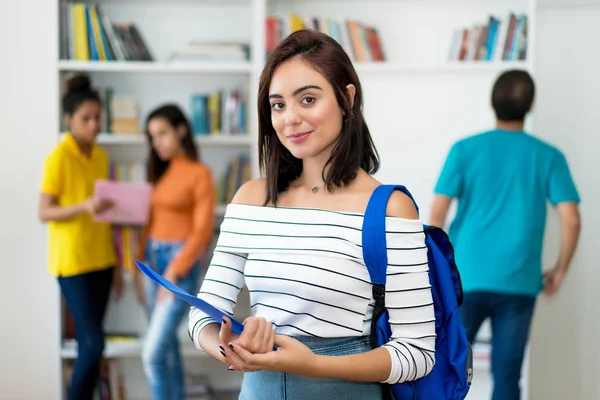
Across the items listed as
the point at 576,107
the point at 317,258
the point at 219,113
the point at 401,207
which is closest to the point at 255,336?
the point at 317,258

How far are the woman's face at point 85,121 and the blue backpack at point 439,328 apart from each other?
2372 mm

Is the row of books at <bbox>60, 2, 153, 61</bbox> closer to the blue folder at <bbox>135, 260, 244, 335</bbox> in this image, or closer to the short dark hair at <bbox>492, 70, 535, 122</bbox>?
the short dark hair at <bbox>492, 70, 535, 122</bbox>

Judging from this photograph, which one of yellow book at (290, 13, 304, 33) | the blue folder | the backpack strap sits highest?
yellow book at (290, 13, 304, 33)

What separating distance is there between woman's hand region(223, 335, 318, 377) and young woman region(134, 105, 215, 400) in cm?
225

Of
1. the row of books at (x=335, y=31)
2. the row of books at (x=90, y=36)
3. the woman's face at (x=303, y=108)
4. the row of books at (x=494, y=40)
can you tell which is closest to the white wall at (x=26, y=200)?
the row of books at (x=90, y=36)

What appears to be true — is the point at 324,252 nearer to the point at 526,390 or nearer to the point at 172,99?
the point at 526,390

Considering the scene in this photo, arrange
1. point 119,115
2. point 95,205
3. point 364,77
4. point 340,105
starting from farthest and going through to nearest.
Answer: point 119,115 → point 364,77 → point 95,205 → point 340,105

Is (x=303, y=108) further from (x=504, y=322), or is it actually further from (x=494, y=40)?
(x=494, y=40)

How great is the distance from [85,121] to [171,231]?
625 millimetres

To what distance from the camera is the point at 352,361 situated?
1.21m

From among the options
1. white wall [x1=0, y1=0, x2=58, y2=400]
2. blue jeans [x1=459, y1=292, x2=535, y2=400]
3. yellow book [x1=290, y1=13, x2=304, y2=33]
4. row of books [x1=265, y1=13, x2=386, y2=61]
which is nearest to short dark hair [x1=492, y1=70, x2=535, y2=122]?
blue jeans [x1=459, y1=292, x2=535, y2=400]

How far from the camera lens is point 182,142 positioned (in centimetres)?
355

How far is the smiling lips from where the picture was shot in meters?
1.34

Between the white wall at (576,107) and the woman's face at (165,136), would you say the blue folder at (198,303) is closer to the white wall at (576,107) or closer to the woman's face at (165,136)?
the woman's face at (165,136)
